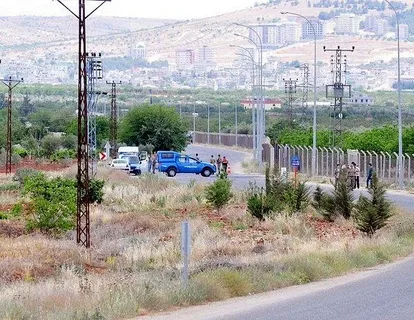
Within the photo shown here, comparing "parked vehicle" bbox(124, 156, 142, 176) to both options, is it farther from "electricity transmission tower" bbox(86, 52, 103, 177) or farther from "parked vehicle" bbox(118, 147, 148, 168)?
"electricity transmission tower" bbox(86, 52, 103, 177)

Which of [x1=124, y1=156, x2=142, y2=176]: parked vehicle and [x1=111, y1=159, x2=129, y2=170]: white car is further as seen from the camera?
[x1=124, y1=156, x2=142, y2=176]: parked vehicle

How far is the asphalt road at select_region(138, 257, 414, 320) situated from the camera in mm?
18312

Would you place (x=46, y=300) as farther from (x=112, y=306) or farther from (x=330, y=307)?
(x=330, y=307)

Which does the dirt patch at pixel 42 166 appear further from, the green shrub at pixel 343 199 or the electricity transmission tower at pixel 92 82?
the green shrub at pixel 343 199

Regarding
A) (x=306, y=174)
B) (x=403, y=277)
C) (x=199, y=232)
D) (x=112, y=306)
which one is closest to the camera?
(x=112, y=306)

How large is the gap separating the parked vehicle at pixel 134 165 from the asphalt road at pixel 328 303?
57354mm

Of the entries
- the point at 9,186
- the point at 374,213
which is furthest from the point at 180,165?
the point at 374,213

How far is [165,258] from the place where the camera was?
87.8 feet

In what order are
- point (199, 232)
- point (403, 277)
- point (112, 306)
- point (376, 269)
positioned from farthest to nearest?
point (199, 232), point (376, 269), point (403, 277), point (112, 306)

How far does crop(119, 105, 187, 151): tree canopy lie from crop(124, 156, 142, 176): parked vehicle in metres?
19.5

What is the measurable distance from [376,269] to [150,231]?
1083 centimetres

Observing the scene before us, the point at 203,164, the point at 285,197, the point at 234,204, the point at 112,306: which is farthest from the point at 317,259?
the point at 203,164

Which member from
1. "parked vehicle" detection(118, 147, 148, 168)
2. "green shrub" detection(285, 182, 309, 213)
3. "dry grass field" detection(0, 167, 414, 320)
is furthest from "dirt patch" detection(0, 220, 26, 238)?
"parked vehicle" detection(118, 147, 148, 168)

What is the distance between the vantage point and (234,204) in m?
45.0
